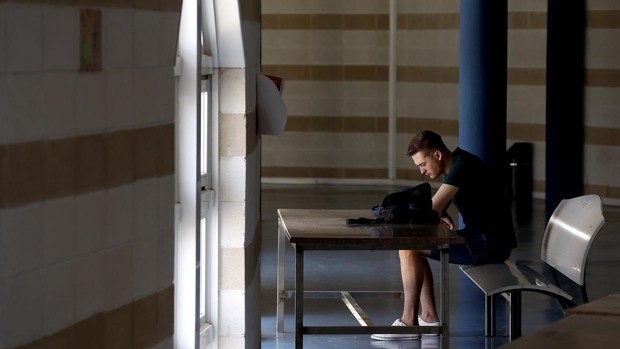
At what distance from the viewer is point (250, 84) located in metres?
6.56

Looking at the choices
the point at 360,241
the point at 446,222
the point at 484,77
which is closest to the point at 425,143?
the point at 446,222

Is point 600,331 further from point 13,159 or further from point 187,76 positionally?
point 187,76

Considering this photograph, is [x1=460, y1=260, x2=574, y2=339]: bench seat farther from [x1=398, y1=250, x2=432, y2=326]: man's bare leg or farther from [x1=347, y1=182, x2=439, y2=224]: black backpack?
[x1=347, y1=182, x2=439, y2=224]: black backpack

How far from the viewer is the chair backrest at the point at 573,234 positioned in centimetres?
683

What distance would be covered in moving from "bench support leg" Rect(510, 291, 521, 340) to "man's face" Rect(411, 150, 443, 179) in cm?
→ 88

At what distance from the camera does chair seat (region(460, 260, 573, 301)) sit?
7012 mm

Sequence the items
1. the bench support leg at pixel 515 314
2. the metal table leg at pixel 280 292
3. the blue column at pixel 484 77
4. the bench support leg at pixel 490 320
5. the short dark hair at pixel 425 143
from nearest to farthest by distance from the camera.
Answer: the bench support leg at pixel 515 314 < the short dark hair at pixel 425 143 < the bench support leg at pixel 490 320 < the metal table leg at pixel 280 292 < the blue column at pixel 484 77

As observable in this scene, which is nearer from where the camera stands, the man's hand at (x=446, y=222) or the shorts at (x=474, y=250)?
the man's hand at (x=446, y=222)

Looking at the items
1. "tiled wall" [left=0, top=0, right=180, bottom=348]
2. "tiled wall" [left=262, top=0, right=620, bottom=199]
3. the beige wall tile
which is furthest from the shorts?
"tiled wall" [left=262, top=0, right=620, bottom=199]

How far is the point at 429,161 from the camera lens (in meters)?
7.73

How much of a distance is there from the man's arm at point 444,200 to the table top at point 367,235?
1.96ft

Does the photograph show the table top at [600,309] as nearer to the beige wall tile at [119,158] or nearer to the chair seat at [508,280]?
the beige wall tile at [119,158]

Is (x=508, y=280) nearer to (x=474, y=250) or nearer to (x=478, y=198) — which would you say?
(x=474, y=250)

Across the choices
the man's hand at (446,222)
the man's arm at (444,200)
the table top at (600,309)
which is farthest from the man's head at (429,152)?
the table top at (600,309)
